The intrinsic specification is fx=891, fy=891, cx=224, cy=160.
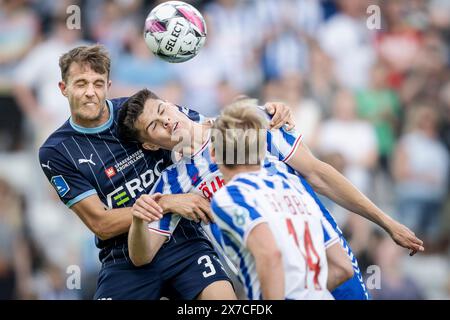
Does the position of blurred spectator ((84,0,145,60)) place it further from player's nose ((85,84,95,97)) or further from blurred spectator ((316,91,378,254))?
player's nose ((85,84,95,97))

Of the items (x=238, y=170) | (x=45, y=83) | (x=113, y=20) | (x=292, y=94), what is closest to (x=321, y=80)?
(x=292, y=94)

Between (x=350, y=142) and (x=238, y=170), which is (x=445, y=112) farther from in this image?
(x=238, y=170)

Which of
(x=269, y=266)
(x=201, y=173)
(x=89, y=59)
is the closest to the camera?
(x=269, y=266)

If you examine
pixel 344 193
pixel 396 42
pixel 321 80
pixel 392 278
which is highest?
pixel 396 42

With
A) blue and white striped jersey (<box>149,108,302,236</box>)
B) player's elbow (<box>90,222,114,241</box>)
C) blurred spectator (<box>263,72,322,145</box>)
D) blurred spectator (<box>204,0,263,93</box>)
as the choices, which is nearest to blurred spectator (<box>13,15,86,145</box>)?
blurred spectator (<box>204,0,263,93</box>)

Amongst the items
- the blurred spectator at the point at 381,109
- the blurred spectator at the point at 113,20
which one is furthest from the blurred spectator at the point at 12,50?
the blurred spectator at the point at 381,109

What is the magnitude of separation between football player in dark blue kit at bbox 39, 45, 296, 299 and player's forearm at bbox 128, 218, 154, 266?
0.21 metres

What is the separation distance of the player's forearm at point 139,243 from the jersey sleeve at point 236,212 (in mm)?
837

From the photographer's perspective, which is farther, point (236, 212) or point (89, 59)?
point (89, 59)

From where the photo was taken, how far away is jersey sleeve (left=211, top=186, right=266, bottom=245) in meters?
4.85

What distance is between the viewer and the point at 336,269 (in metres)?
5.64

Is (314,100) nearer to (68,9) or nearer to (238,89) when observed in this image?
(238,89)

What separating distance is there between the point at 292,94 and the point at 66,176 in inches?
202

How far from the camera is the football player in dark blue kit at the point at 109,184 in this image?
251 inches
